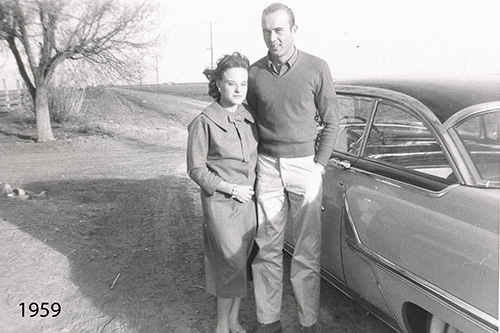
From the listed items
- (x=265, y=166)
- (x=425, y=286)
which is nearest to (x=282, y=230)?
(x=265, y=166)

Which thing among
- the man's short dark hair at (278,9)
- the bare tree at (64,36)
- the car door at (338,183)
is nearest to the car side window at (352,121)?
the car door at (338,183)

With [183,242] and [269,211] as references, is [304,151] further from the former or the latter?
[183,242]

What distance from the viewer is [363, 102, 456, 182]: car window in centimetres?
258

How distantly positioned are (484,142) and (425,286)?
94 centimetres

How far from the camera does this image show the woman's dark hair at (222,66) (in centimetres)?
258

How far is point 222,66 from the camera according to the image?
260cm

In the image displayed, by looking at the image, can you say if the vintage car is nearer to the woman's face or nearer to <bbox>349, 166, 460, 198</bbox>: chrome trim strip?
<bbox>349, 166, 460, 198</bbox>: chrome trim strip

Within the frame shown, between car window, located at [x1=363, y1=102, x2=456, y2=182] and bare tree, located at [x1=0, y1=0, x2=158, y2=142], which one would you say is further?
bare tree, located at [x1=0, y1=0, x2=158, y2=142]

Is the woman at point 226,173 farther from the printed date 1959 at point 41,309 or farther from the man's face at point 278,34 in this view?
the printed date 1959 at point 41,309

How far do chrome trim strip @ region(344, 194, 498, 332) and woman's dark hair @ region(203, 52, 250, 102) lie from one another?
1.08 m

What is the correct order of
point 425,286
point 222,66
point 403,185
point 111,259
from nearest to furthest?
1. point 425,286
2. point 403,185
3. point 222,66
4. point 111,259

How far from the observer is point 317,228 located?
9.22 ft

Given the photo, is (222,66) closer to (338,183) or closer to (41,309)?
(338,183)

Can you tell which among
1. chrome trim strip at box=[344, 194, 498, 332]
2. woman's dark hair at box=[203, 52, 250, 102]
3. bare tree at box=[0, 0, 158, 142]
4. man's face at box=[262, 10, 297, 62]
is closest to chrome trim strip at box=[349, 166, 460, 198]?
chrome trim strip at box=[344, 194, 498, 332]
